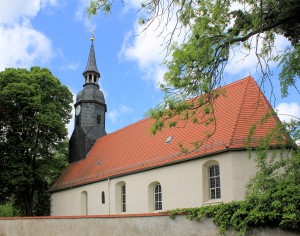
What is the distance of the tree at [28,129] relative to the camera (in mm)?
27906

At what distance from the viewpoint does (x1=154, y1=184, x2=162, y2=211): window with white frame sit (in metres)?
20.3

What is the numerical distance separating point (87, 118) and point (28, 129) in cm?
431

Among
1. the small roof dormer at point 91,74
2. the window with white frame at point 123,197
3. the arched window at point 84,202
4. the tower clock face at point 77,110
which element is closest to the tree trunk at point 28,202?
the arched window at point 84,202

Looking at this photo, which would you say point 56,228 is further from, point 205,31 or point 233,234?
point 205,31

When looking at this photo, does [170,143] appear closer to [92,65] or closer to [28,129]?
[28,129]

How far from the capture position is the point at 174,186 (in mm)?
18781

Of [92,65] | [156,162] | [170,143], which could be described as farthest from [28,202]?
[170,143]

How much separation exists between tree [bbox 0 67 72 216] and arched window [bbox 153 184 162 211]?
10963 mm

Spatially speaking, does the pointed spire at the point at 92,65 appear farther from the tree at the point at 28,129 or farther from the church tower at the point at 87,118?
the tree at the point at 28,129

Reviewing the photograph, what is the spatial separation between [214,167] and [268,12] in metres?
8.46

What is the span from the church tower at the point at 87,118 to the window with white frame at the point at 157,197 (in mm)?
10573

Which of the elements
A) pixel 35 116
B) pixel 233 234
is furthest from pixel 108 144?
pixel 233 234

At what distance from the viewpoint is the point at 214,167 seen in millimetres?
17672

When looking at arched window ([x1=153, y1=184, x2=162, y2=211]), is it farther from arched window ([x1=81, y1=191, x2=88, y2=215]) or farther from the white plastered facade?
arched window ([x1=81, y1=191, x2=88, y2=215])
